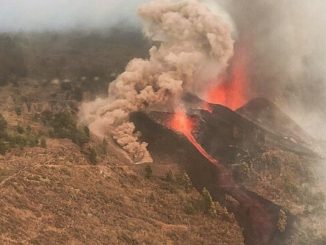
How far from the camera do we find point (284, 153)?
56.7 metres

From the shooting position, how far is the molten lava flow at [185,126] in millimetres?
56203

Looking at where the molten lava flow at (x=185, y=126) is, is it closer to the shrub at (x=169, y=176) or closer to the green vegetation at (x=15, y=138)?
the shrub at (x=169, y=176)

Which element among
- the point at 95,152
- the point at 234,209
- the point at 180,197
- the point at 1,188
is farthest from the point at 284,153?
the point at 1,188

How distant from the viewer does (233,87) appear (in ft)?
213

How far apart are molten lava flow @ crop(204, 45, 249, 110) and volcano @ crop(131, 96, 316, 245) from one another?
2153mm

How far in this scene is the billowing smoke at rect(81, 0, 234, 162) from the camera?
58.4m

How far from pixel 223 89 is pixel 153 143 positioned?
1373 centimetres

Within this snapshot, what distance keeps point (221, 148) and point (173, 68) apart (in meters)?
10.9

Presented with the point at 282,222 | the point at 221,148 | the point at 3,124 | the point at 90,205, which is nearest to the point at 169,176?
the point at 221,148

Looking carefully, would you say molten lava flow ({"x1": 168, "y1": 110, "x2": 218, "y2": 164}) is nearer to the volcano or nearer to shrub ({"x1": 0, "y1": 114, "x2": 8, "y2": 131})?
the volcano

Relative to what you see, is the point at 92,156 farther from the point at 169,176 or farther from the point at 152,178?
the point at 169,176

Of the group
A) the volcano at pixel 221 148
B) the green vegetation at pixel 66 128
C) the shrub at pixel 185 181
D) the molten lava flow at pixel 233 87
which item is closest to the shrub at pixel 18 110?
the green vegetation at pixel 66 128

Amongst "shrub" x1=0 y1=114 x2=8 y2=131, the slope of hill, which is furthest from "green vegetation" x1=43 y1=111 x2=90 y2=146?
"shrub" x1=0 y1=114 x2=8 y2=131

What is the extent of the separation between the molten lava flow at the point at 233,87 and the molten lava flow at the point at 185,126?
16.9 ft
